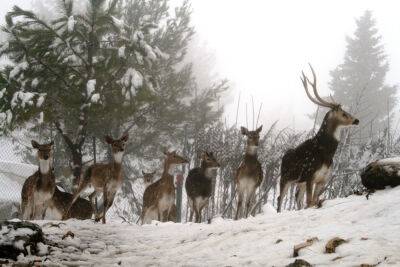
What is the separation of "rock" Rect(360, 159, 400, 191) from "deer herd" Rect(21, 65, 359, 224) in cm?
125

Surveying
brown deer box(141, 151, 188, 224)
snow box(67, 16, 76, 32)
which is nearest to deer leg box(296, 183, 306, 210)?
brown deer box(141, 151, 188, 224)

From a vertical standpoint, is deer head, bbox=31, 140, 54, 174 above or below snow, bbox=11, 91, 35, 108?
below

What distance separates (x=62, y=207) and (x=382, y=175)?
595 centimetres

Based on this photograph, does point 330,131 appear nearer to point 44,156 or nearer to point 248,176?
point 248,176

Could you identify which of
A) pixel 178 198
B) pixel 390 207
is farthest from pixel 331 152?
pixel 178 198

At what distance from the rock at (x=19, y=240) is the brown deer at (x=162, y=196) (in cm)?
400

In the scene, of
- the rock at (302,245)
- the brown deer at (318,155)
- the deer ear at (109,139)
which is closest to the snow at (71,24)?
the deer ear at (109,139)

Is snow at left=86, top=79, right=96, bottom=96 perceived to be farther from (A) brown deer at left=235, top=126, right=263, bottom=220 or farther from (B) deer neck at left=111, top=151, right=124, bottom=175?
(A) brown deer at left=235, top=126, right=263, bottom=220

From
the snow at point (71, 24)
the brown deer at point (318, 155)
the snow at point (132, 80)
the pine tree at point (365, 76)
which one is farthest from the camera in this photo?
the pine tree at point (365, 76)

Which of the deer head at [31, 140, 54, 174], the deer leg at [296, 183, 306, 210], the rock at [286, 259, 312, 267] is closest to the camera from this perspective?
the rock at [286, 259, 312, 267]

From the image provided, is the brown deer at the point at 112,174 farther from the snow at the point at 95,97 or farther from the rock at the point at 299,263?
the rock at the point at 299,263

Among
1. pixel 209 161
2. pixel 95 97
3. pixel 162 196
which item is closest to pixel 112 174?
pixel 162 196

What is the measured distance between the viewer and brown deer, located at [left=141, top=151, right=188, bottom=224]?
8.95 meters

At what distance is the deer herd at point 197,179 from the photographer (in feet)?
22.0
